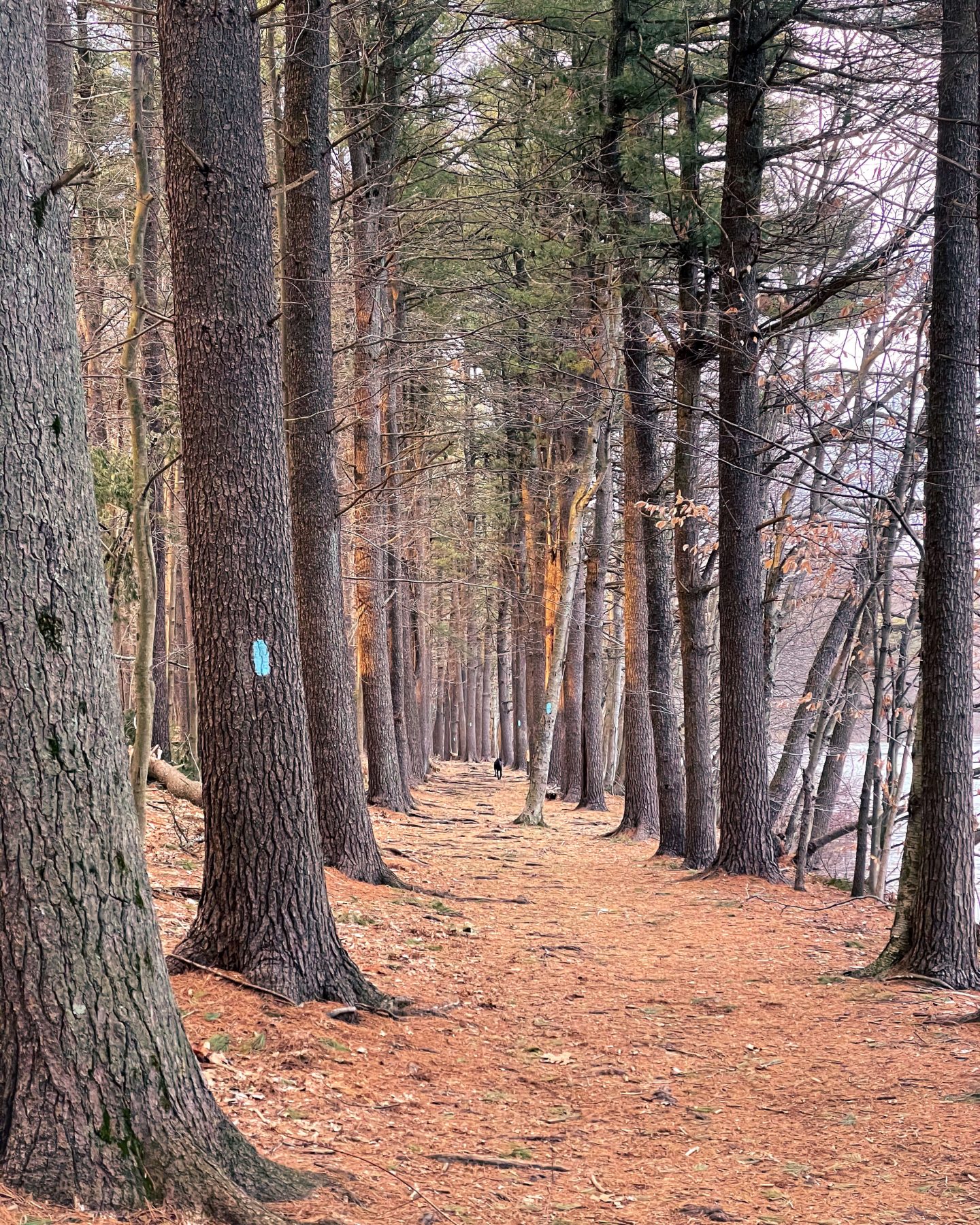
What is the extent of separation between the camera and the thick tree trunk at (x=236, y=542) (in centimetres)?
565

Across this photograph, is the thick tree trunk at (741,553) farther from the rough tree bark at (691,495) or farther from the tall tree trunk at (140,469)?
the tall tree trunk at (140,469)

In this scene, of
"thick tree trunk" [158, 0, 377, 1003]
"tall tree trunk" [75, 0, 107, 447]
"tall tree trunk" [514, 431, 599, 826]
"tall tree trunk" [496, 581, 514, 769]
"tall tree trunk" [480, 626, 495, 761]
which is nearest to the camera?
"thick tree trunk" [158, 0, 377, 1003]

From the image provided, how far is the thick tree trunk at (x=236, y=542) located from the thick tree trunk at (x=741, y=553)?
6.58 metres

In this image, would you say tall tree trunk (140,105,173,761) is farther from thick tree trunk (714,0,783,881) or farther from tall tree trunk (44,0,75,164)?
thick tree trunk (714,0,783,881)

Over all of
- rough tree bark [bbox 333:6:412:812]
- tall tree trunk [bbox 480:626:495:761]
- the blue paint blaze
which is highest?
rough tree bark [bbox 333:6:412:812]

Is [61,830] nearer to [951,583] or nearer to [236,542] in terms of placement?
[236,542]

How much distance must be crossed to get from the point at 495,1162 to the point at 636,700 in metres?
12.4

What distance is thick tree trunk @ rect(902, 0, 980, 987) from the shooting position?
22.8ft

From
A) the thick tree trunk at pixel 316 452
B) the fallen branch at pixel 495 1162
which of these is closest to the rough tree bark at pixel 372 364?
the thick tree trunk at pixel 316 452

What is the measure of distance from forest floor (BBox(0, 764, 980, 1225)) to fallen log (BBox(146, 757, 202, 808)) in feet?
3.87

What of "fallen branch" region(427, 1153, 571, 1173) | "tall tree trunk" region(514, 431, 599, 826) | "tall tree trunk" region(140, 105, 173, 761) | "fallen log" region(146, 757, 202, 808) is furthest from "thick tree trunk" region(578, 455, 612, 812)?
"fallen branch" region(427, 1153, 571, 1173)

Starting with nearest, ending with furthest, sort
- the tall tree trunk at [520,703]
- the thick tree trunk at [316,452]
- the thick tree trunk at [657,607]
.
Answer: the thick tree trunk at [316,452] < the thick tree trunk at [657,607] < the tall tree trunk at [520,703]

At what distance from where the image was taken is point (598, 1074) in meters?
5.75

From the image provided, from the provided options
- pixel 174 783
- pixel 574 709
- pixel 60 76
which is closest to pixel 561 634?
pixel 574 709
